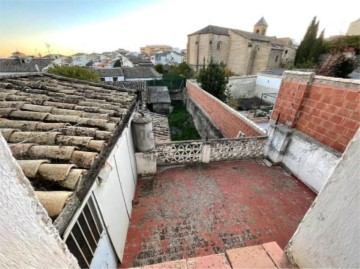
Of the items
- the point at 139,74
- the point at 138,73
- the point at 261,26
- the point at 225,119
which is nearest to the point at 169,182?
the point at 225,119

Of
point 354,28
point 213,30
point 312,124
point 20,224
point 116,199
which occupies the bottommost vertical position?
point 116,199

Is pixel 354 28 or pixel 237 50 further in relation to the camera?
pixel 354 28

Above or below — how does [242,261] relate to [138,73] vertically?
above

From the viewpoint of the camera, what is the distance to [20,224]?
769 mm

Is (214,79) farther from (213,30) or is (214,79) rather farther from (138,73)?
(213,30)

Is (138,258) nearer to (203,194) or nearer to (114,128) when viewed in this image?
(203,194)

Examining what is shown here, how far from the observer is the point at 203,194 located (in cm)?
536

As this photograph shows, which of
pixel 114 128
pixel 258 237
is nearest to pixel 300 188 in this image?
pixel 258 237

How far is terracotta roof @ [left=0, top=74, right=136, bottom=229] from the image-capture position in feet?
5.22

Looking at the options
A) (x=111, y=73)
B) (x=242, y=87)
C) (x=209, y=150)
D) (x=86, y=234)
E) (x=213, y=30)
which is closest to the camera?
(x=86, y=234)

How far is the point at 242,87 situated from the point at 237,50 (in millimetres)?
12490

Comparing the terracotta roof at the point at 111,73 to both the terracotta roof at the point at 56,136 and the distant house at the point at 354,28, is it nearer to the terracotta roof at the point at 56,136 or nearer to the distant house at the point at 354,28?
the terracotta roof at the point at 56,136

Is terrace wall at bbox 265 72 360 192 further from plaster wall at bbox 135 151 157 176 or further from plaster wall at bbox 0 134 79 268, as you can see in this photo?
plaster wall at bbox 0 134 79 268

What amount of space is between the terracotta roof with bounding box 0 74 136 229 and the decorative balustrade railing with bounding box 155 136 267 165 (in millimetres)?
2861
